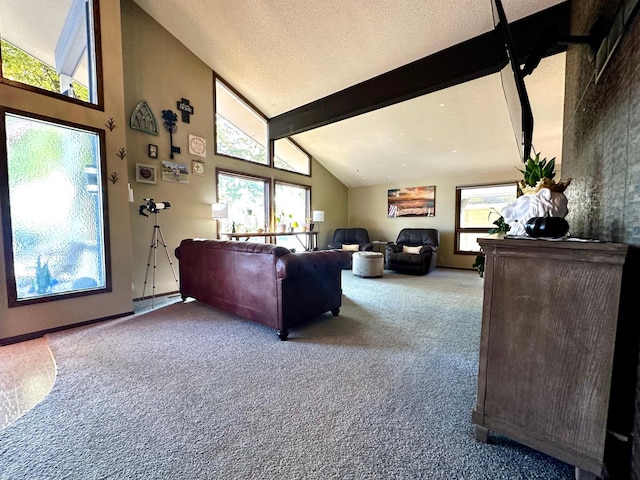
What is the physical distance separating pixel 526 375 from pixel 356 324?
1717mm

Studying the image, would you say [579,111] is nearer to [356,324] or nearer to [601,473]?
[601,473]

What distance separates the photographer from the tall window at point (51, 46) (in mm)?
2529

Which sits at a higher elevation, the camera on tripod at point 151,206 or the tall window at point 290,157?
the tall window at point 290,157

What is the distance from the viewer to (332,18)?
303cm

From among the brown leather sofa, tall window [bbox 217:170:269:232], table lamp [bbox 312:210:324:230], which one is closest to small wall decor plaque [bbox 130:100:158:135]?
tall window [bbox 217:170:269:232]

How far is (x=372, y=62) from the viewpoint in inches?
141

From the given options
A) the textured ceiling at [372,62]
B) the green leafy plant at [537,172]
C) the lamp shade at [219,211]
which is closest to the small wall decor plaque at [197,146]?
the lamp shade at [219,211]

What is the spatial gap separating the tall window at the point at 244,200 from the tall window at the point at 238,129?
396 millimetres

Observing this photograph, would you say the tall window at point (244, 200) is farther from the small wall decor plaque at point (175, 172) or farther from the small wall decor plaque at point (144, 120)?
the small wall decor plaque at point (144, 120)

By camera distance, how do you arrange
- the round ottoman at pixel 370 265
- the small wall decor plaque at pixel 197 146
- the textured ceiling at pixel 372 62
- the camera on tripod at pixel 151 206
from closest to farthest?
the textured ceiling at pixel 372 62 < the camera on tripod at pixel 151 206 < the small wall decor plaque at pixel 197 146 < the round ottoman at pixel 370 265

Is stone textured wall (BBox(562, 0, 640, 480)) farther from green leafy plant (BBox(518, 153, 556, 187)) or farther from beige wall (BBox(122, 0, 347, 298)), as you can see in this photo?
beige wall (BBox(122, 0, 347, 298))

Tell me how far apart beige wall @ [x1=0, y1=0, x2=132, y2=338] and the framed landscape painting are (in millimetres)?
5812

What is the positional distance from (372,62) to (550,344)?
3.74 metres

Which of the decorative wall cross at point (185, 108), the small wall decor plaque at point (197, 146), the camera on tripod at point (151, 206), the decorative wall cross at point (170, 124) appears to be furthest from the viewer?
the small wall decor plaque at point (197, 146)
